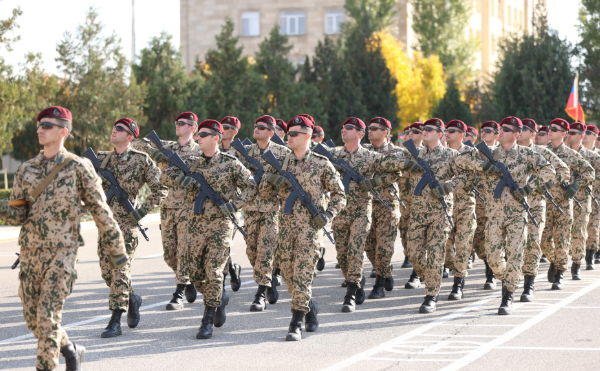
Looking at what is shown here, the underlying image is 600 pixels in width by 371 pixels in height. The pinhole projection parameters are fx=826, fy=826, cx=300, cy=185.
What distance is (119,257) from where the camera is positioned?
244 inches

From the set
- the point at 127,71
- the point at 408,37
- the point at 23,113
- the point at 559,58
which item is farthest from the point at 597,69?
the point at 23,113

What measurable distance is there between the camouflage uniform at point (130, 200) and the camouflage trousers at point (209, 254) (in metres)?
0.56

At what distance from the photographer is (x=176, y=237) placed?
9.67 meters

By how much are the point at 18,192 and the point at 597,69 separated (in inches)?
1537

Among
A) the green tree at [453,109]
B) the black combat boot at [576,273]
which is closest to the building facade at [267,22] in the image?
the green tree at [453,109]

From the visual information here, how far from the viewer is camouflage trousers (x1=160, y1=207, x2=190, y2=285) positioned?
31.1 ft

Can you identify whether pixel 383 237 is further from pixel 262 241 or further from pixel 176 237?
pixel 176 237

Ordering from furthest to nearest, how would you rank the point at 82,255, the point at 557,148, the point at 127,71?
1. the point at 127,71
2. the point at 82,255
3. the point at 557,148

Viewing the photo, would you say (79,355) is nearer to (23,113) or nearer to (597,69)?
(23,113)

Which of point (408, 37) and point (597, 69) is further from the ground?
point (408, 37)

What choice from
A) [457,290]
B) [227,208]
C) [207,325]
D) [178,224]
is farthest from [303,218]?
[457,290]

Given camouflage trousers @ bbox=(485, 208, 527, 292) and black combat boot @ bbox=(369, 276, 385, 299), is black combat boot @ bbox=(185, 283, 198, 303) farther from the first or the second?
camouflage trousers @ bbox=(485, 208, 527, 292)

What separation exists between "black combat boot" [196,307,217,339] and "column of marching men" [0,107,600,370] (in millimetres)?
14

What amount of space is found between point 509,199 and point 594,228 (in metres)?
4.41
